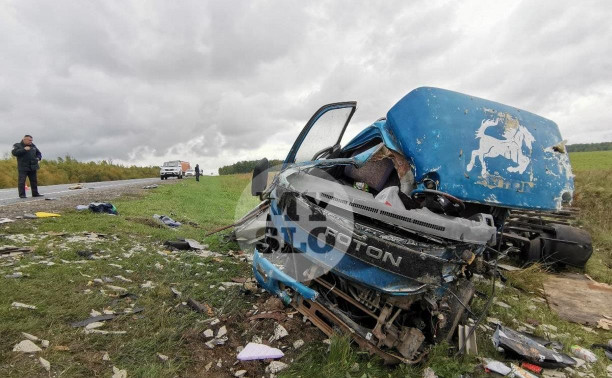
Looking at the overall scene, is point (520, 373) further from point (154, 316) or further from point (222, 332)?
point (154, 316)

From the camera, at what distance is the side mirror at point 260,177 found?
341 centimetres

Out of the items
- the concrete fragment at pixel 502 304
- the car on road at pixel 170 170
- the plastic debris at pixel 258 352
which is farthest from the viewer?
the car on road at pixel 170 170

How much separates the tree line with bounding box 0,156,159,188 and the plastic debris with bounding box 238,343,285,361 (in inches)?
898

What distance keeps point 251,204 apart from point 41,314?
328cm

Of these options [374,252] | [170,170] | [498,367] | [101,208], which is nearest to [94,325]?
[374,252]

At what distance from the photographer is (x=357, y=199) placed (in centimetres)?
258

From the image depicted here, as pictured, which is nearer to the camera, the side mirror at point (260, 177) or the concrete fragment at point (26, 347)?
the concrete fragment at point (26, 347)

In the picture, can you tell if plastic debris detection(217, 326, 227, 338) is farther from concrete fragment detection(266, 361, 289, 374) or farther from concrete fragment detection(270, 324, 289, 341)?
concrete fragment detection(266, 361, 289, 374)

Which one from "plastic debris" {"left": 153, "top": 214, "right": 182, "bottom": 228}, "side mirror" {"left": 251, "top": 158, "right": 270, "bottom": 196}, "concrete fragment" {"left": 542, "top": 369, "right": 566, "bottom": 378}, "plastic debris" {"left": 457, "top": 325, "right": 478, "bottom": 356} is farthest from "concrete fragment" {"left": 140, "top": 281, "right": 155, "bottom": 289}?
"plastic debris" {"left": 153, "top": 214, "right": 182, "bottom": 228}

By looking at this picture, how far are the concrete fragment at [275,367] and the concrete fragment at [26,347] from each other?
1.52m

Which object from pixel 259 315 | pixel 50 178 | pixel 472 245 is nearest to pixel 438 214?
pixel 472 245

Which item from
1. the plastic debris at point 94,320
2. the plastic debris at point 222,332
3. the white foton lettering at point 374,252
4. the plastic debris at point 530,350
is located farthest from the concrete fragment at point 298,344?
the plastic debris at point 530,350

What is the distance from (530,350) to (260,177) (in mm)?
2811

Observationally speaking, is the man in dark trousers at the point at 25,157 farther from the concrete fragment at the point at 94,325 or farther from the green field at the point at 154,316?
the concrete fragment at the point at 94,325
